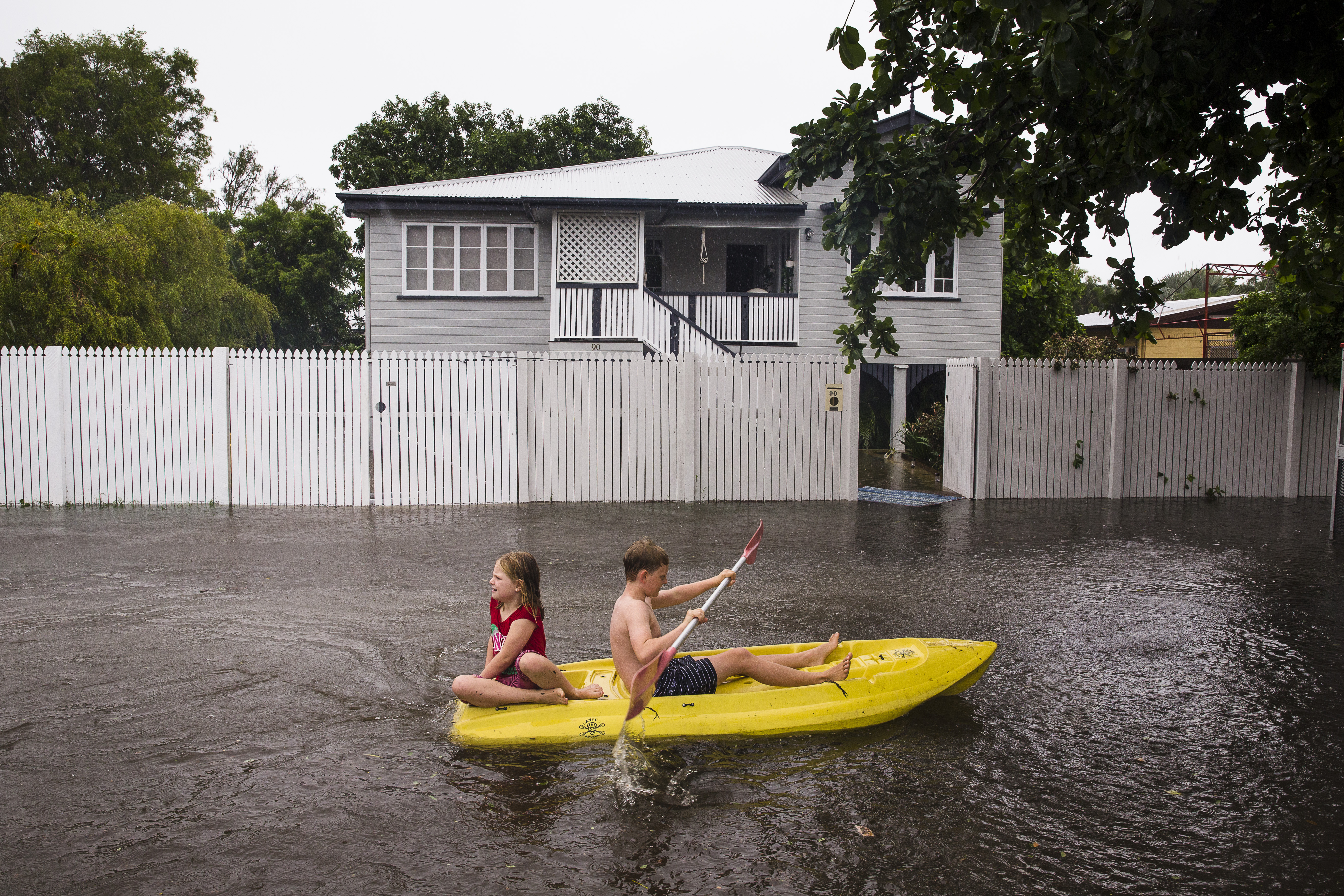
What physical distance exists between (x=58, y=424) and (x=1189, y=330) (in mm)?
32613

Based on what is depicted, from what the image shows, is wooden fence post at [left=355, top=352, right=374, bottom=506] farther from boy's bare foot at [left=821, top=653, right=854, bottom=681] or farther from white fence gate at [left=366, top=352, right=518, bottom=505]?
boy's bare foot at [left=821, top=653, right=854, bottom=681]

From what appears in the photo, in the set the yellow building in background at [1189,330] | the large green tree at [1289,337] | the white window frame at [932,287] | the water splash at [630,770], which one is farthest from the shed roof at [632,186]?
the water splash at [630,770]

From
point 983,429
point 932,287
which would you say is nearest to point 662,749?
point 983,429

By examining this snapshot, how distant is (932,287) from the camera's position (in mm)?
21047

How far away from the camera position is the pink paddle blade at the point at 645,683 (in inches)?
188

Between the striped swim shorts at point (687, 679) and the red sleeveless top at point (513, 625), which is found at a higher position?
the red sleeveless top at point (513, 625)

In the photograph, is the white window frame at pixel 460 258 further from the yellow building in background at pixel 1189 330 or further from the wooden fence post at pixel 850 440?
the yellow building in background at pixel 1189 330

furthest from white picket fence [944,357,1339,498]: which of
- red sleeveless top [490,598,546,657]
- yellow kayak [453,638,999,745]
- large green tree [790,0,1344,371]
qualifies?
red sleeveless top [490,598,546,657]

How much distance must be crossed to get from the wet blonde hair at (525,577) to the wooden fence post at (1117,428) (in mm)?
11743

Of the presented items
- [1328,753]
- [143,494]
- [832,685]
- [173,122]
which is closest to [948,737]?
[832,685]

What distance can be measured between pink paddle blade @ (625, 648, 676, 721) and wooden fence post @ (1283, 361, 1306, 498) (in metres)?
13.6

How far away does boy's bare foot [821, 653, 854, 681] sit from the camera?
5.27 meters

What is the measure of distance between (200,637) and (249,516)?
5.86 m

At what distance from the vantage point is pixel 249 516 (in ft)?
40.0
